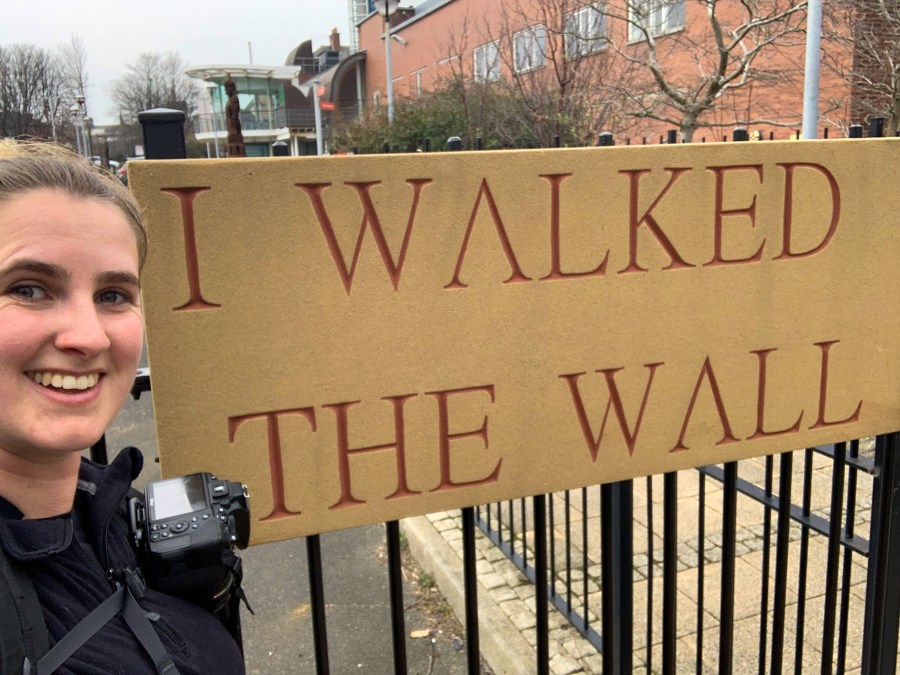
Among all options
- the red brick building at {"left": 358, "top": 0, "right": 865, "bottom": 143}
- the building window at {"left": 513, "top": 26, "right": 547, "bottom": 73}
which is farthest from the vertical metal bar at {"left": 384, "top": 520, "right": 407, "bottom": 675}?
the building window at {"left": 513, "top": 26, "right": 547, "bottom": 73}

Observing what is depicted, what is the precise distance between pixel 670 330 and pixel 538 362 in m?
0.34

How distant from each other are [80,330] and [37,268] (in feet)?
0.31

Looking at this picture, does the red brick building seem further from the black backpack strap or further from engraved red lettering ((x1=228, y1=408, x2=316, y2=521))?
the black backpack strap

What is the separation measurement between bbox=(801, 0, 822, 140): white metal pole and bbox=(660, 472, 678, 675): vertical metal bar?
6.08 metres

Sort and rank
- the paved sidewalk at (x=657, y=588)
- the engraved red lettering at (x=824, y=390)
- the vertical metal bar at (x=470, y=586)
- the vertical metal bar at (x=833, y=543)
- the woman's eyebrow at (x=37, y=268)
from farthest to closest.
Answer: the paved sidewalk at (x=657, y=588)
the vertical metal bar at (x=833, y=543)
the engraved red lettering at (x=824, y=390)
the vertical metal bar at (x=470, y=586)
the woman's eyebrow at (x=37, y=268)

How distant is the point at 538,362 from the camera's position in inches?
65.1

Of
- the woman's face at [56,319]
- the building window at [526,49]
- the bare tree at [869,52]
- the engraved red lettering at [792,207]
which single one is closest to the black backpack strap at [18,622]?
the woman's face at [56,319]

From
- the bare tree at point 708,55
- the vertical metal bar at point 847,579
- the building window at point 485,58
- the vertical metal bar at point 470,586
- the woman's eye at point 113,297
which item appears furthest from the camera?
the building window at point 485,58

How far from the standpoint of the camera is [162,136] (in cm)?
141

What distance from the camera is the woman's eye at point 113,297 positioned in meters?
1.04

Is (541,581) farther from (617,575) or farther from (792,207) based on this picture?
(792,207)

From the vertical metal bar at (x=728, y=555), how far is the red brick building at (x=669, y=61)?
19.4 ft

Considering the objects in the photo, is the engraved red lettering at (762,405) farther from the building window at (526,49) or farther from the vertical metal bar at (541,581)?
the building window at (526,49)

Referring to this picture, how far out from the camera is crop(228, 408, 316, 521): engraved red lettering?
1483 mm
